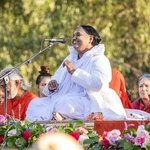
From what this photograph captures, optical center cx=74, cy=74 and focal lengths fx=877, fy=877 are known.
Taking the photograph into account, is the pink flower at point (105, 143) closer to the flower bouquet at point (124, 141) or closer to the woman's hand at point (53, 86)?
the flower bouquet at point (124, 141)

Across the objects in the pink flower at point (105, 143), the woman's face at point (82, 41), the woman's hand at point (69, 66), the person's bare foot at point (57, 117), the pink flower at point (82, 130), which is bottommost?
the person's bare foot at point (57, 117)

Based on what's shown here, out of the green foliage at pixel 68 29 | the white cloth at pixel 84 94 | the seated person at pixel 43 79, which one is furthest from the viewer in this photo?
the green foliage at pixel 68 29

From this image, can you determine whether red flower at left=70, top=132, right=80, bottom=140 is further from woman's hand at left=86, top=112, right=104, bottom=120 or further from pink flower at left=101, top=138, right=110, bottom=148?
woman's hand at left=86, top=112, right=104, bottom=120

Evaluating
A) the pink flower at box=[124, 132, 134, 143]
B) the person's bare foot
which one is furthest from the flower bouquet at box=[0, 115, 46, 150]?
the person's bare foot

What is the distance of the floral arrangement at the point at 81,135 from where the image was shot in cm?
636

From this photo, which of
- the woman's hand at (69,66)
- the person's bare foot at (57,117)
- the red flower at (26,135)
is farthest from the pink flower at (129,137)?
the woman's hand at (69,66)

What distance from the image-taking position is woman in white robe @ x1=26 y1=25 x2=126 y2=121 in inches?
342

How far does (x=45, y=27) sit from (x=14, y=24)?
0.81 meters

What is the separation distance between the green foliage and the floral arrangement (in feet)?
32.5

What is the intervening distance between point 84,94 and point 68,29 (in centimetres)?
903

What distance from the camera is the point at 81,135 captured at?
6832 mm

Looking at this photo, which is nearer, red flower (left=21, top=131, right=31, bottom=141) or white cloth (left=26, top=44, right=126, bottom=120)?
red flower (left=21, top=131, right=31, bottom=141)

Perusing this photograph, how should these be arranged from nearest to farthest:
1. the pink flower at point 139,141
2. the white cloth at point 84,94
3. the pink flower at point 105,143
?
the pink flower at point 139,141
the pink flower at point 105,143
the white cloth at point 84,94

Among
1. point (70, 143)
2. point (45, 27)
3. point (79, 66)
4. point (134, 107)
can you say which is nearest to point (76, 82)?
point (79, 66)
